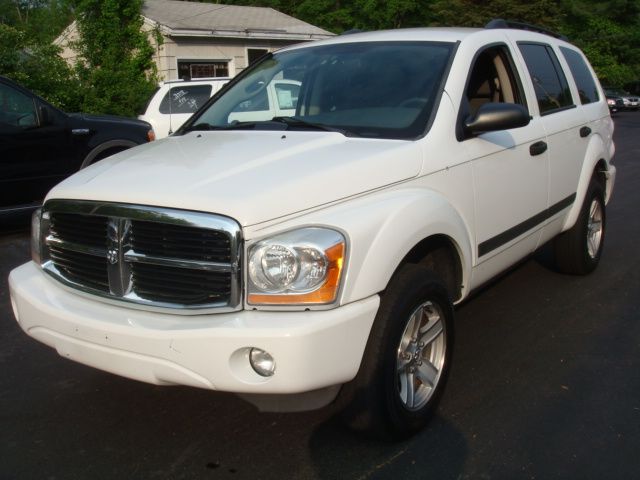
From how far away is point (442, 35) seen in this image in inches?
165

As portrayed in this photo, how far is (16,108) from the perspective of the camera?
7699 mm

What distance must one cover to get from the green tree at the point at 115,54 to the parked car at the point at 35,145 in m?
10.1

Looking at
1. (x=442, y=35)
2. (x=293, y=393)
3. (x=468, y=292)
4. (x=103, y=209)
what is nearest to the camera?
(x=293, y=393)

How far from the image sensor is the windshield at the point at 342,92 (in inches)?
148

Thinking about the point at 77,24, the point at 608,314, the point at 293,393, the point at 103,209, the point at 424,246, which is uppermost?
the point at 77,24

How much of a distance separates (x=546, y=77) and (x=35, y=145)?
5.45 m

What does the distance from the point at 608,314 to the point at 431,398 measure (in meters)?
2.11

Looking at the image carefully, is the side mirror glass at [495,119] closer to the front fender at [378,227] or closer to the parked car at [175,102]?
the front fender at [378,227]

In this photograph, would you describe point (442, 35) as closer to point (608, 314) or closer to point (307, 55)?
point (307, 55)

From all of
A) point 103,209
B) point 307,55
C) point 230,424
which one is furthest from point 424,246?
point 307,55

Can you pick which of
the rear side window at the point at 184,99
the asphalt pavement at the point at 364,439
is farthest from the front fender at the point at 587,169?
the rear side window at the point at 184,99

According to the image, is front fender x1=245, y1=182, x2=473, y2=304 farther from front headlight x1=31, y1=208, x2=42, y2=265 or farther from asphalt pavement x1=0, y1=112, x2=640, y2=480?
front headlight x1=31, y1=208, x2=42, y2=265

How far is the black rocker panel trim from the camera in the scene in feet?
12.8

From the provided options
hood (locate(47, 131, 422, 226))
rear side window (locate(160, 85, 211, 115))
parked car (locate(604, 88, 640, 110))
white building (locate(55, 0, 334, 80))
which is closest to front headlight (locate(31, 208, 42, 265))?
hood (locate(47, 131, 422, 226))
